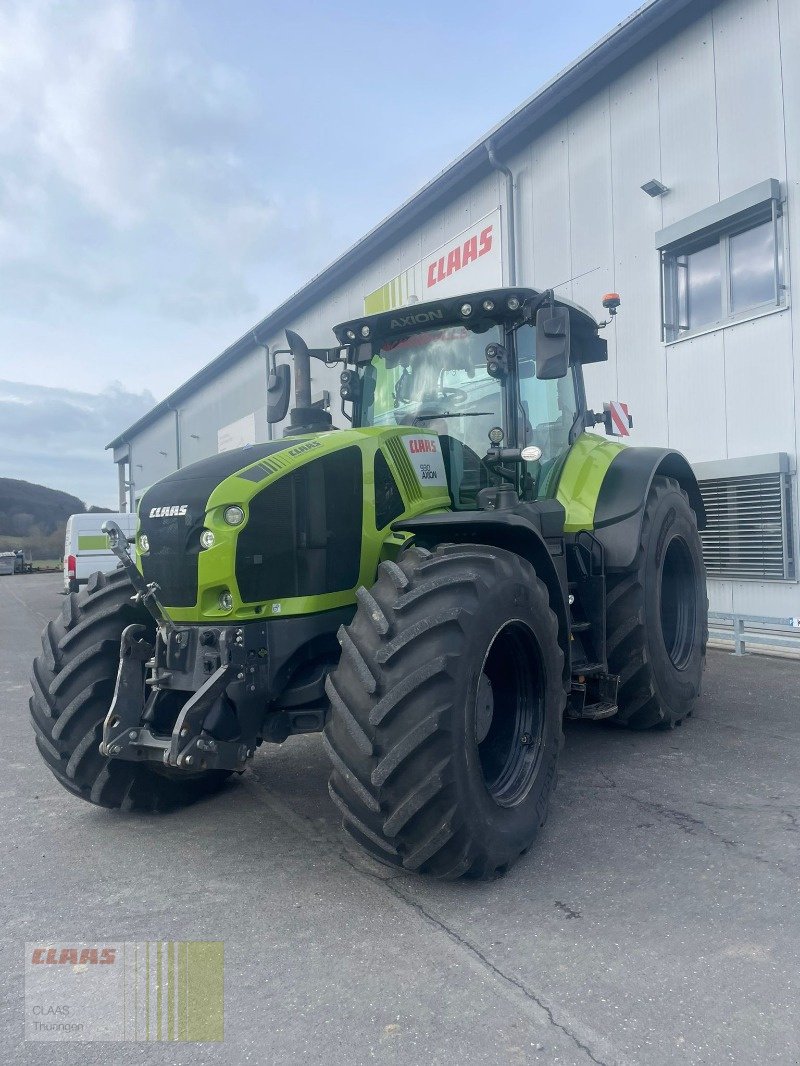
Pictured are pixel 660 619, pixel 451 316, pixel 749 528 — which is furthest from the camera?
pixel 749 528

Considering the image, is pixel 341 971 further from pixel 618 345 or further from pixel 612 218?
pixel 612 218

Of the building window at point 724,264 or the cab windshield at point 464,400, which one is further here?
the building window at point 724,264

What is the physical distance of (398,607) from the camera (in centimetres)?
330

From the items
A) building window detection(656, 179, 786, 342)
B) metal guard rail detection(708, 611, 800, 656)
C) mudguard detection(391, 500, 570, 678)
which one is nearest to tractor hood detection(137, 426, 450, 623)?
mudguard detection(391, 500, 570, 678)

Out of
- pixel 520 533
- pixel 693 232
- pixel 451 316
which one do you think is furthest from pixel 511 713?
pixel 693 232

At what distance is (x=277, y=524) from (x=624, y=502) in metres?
2.56

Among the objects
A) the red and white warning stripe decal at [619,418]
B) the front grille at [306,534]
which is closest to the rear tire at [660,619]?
the red and white warning stripe decal at [619,418]

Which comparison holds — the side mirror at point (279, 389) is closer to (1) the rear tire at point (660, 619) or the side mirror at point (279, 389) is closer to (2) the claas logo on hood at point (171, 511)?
(2) the claas logo on hood at point (171, 511)

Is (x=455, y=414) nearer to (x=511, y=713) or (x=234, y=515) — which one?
(x=234, y=515)

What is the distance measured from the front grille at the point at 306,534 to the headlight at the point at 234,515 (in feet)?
0.14

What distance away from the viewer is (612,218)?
10547mm

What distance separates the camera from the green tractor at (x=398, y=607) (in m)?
3.21

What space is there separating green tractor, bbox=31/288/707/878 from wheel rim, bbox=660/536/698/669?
59 centimetres

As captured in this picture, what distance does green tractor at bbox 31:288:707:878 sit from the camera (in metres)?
3.21
